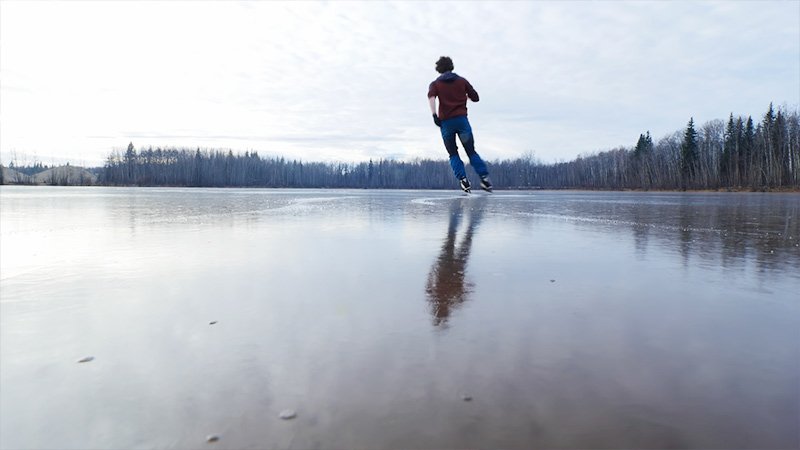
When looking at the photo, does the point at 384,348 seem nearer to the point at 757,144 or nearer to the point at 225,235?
the point at 225,235

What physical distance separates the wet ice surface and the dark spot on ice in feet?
0.06

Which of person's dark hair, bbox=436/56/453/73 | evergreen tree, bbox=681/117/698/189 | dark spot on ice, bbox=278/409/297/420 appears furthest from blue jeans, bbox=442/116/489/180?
evergreen tree, bbox=681/117/698/189

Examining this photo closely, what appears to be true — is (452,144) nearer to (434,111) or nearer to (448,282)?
(434,111)

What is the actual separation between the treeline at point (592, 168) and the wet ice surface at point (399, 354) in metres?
76.9

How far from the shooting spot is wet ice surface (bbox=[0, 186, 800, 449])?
146cm

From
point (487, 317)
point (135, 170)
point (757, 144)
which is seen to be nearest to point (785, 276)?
point (487, 317)

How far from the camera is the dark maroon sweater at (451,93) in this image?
6703 mm

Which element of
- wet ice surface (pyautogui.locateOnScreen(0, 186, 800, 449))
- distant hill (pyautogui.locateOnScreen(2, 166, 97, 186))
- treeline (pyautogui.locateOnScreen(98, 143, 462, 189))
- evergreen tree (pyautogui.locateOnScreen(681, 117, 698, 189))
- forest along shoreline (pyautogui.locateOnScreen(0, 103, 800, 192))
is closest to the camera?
wet ice surface (pyautogui.locateOnScreen(0, 186, 800, 449))

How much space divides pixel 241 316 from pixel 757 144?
302 ft

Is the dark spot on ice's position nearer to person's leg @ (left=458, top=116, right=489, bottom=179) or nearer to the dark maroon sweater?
person's leg @ (left=458, top=116, right=489, bottom=179)

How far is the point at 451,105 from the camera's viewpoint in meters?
6.77

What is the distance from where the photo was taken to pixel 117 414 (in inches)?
61.9

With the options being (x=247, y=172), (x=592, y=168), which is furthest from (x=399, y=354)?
(x=247, y=172)

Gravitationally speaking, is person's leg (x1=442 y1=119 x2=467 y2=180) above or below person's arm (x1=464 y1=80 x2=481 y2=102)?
below
